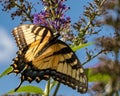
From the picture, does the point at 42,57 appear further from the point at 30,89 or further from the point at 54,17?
the point at 30,89

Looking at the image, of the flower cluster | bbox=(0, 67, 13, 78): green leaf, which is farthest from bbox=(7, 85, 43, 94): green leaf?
the flower cluster

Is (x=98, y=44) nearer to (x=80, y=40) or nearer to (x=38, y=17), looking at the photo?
(x=80, y=40)

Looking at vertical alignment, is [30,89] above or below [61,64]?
above

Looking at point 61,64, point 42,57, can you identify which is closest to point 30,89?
point 61,64

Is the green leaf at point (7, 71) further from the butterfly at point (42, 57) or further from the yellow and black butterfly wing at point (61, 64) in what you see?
the yellow and black butterfly wing at point (61, 64)

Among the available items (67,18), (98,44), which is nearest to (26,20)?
(67,18)

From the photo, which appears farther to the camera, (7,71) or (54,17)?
(54,17)

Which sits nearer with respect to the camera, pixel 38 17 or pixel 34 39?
pixel 38 17
